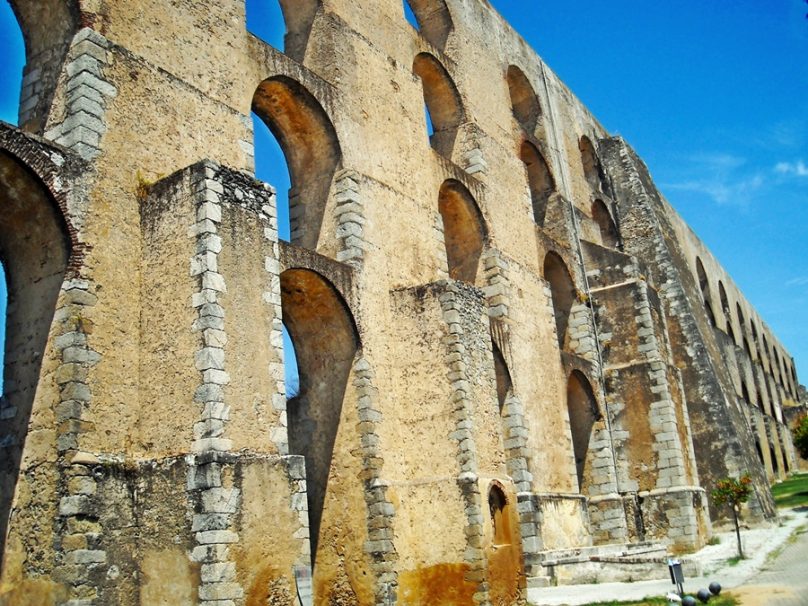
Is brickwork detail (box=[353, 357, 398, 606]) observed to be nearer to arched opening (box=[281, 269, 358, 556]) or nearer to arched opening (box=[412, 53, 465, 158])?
arched opening (box=[281, 269, 358, 556])

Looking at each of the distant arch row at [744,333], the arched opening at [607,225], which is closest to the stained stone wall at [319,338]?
the arched opening at [607,225]

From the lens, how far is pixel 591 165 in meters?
25.4

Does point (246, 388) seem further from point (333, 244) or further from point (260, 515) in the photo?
point (333, 244)

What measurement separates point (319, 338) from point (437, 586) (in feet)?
12.8

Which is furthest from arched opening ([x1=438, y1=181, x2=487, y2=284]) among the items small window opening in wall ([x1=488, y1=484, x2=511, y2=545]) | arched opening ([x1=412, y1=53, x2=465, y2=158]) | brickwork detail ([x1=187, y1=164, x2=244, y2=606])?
brickwork detail ([x1=187, y1=164, x2=244, y2=606])

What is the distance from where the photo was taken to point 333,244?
12859 millimetres

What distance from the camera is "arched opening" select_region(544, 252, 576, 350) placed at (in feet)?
66.7

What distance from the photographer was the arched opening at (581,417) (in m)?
18.8

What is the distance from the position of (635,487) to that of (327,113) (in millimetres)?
10929

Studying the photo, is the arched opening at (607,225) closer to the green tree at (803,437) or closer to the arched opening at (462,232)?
the arched opening at (462,232)

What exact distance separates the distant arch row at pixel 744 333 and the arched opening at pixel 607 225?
6.75 meters

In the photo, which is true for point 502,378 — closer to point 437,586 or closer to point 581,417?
point 581,417

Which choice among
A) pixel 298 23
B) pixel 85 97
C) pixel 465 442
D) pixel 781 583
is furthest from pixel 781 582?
pixel 298 23

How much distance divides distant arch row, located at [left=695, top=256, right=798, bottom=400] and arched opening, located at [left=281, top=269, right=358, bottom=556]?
2045cm
